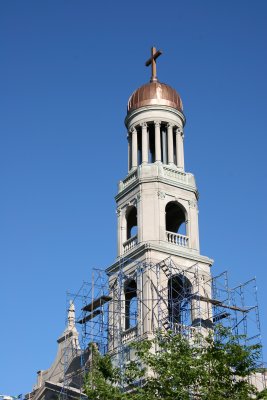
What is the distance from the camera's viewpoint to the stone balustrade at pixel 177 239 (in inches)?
2223

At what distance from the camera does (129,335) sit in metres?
53.4

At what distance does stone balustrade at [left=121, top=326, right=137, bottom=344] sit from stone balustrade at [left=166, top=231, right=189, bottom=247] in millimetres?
6633

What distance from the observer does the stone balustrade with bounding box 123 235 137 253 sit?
56.6 meters

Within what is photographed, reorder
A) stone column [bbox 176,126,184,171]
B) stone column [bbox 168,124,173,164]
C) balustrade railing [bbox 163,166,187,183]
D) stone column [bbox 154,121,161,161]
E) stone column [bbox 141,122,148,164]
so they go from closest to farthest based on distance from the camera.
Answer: balustrade railing [bbox 163,166,187,183] → stone column [bbox 154,121,161,161] → stone column [bbox 141,122,148,164] → stone column [bbox 168,124,173,164] → stone column [bbox 176,126,184,171]

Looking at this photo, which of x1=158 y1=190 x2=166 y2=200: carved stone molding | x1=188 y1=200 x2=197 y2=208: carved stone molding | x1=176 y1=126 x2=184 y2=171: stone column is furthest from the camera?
x1=176 y1=126 x2=184 y2=171: stone column

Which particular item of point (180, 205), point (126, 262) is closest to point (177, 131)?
point (180, 205)

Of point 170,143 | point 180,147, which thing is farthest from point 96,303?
point 180,147

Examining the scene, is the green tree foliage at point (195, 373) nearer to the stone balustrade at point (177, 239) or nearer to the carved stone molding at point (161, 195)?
the stone balustrade at point (177, 239)

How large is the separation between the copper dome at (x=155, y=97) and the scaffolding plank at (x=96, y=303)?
49.4 ft

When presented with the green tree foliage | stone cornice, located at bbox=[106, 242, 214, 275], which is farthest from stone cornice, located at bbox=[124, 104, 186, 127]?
the green tree foliage

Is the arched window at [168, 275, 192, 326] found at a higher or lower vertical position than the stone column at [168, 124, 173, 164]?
lower

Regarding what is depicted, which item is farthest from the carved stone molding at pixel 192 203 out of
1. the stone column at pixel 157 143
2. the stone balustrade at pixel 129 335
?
the stone balustrade at pixel 129 335

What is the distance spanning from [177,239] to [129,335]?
748 centimetres

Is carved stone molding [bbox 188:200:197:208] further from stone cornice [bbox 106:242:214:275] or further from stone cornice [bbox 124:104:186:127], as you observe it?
stone cornice [bbox 124:104:186:127]
